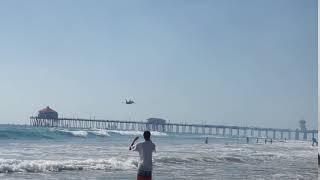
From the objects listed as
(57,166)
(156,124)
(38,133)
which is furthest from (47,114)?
(57,166)

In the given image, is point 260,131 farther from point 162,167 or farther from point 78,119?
point 162,167

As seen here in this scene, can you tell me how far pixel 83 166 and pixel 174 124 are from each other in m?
106

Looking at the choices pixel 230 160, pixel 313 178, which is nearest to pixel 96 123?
pixel 230 160

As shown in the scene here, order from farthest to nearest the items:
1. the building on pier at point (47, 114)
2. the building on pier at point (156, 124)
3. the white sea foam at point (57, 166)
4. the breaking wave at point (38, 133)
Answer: the building on pier at point (156, 124)
the building on pier at point (47, 114)
the breaking wave at point (38, 133)
the white sea foam at point (57, 166)

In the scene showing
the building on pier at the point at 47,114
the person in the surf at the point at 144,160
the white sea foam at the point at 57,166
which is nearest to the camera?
the person in the surf at the point at 144,160

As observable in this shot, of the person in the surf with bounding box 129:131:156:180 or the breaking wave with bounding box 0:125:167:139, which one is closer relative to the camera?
the person in the surf with bounding box 129:131:156:180

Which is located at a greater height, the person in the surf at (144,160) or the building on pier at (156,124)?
the person in the surf at (144,160)

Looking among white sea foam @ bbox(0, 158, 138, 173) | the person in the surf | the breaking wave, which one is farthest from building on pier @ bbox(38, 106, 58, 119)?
the person in the surf

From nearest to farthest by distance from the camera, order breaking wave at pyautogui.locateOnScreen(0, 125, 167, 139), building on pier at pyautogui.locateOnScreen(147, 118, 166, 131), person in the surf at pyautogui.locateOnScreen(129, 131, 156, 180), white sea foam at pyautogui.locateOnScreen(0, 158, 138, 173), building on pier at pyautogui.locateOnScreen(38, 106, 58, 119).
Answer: person in the surf at pyautogui.locateOnScreen(129, 131, 156, 180)
white sea foam at pyautogui.locateOnScreen(0, 158, 138, 173)
breaking wave at pyautogui.locateOnScreen(0, 125, 167, 139)
building on pier at pyautogui.locateOnScreen(38, 106, 58, 119)
building on pier at pyautogui.locateOnScreen(147, 118, 166, 131)

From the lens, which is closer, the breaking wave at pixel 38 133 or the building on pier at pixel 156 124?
the breaking wave at pixel 38 133

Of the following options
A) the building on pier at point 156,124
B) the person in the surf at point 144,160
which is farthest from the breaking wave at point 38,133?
the building on pier at point 156,124

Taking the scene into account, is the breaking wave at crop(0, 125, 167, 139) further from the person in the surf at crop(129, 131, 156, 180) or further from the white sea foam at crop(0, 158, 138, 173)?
the person in the surf at crop(129, 131, 156, 180)

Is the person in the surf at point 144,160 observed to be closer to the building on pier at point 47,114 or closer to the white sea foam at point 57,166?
the white sea foam at point 57,166

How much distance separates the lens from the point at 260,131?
136625mm
